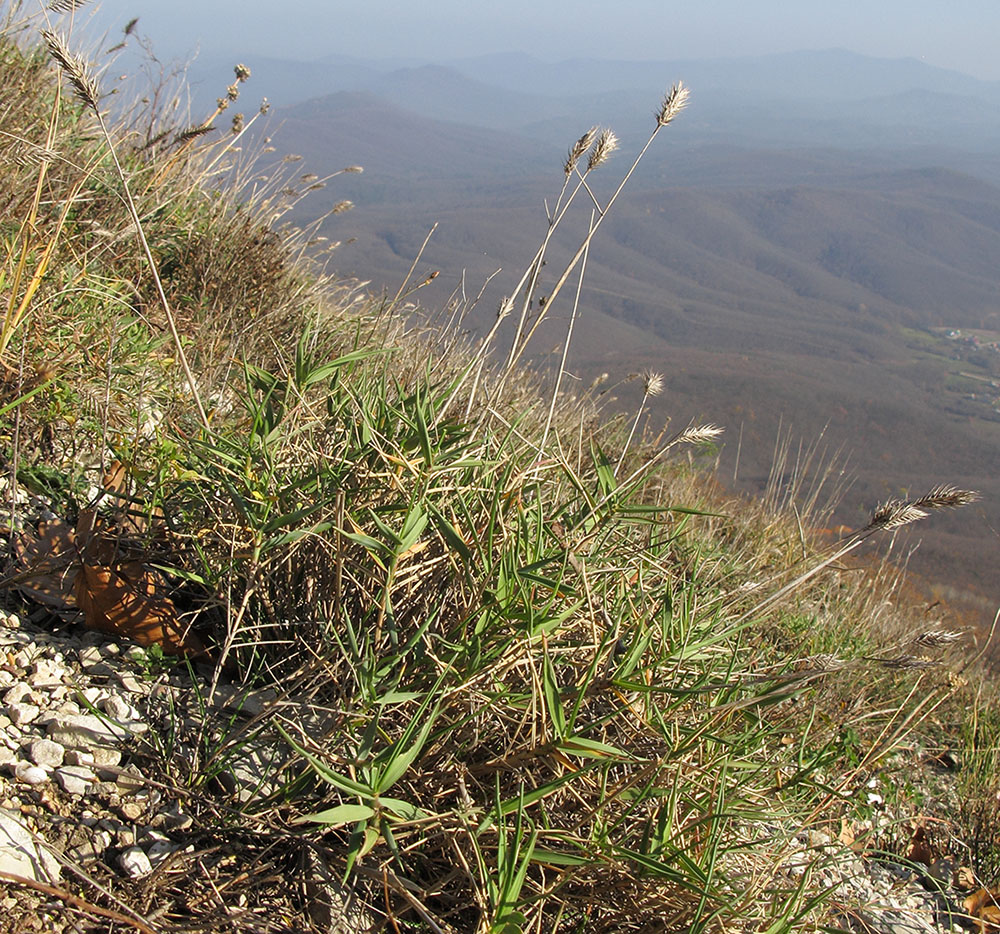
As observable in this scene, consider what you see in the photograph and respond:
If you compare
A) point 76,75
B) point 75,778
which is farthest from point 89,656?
point 76,75

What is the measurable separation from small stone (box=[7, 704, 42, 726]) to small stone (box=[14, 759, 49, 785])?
95 millimetres

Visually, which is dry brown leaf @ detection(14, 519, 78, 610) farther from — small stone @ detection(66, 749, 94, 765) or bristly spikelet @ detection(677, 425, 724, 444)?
bristly spikelet @ detection(677, 425, 724, 444)

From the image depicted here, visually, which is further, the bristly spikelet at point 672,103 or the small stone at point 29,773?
the bristly spikelet at point 672,103

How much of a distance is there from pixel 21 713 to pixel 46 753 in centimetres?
11

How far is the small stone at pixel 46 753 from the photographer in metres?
1.36

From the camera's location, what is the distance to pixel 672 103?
1.87 meters

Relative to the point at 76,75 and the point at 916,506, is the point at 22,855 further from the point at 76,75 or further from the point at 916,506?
the point at 916,506

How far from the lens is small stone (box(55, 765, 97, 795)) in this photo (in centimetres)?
133

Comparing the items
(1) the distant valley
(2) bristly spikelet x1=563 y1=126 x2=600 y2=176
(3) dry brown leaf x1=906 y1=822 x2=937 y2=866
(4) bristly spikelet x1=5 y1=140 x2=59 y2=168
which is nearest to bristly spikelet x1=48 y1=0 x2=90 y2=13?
(4) bristly spikelet x1=5 y1=140 x2=59 y2=168

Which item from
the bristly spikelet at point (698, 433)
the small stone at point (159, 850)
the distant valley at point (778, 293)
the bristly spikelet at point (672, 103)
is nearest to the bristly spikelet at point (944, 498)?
the bristly spikelet at point (698, 433)

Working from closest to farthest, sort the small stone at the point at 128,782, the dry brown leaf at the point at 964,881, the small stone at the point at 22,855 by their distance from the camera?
the small stone at the point at 22,855 → the small stone at the point at 128,782 → the dry brown leaf at the point at 964,881

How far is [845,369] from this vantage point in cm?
9881

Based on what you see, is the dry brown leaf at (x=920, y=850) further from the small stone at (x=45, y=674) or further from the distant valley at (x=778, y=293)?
the distant valley at (x=778, y=293)

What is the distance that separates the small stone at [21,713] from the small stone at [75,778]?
0.13 m
